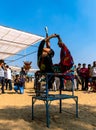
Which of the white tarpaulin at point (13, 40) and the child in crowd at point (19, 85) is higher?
the white tarpaulin at point (13, 40)

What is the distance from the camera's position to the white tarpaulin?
71.1ft

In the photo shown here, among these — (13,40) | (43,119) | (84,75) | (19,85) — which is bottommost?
(43,119)

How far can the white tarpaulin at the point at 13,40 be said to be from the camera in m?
21.7

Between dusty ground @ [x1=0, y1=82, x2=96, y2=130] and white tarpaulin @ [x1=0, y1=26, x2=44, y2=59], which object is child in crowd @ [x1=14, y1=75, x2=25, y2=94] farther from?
dusty ground @ [x1=0, y1=82, x2=96, y2=130]

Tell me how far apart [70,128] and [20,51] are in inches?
809

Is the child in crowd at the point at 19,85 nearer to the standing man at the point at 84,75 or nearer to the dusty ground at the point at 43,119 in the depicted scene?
the standing man at the point at 84,75

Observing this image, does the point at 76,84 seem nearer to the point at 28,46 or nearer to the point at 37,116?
the point at 28,46

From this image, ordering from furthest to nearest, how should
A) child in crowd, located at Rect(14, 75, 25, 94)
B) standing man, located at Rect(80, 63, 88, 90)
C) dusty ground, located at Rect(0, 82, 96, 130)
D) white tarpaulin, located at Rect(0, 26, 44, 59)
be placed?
white tarpaulin, located at Rect(0, 26, 44, 59), standing man, located at Rect(80, 63, 88, 90), child in crowd, located at Rect(14, 75, 25, 94), dusty ground, located at Rect(0, 82, 96, 130)

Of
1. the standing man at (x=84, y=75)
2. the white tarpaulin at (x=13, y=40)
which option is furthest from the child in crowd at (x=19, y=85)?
the white tarpaulin at (x=13, y=40)

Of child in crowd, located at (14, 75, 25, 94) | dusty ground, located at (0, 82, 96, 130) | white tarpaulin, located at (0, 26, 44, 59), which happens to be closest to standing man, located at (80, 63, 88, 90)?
child in crowd, located at (14, 75, 25, 94)

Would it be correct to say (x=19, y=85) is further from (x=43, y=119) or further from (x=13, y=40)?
(x=43, y=119)

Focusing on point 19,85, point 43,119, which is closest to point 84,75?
point 19,85

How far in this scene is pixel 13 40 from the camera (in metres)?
23.3

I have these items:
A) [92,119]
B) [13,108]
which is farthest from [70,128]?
[13,108]
